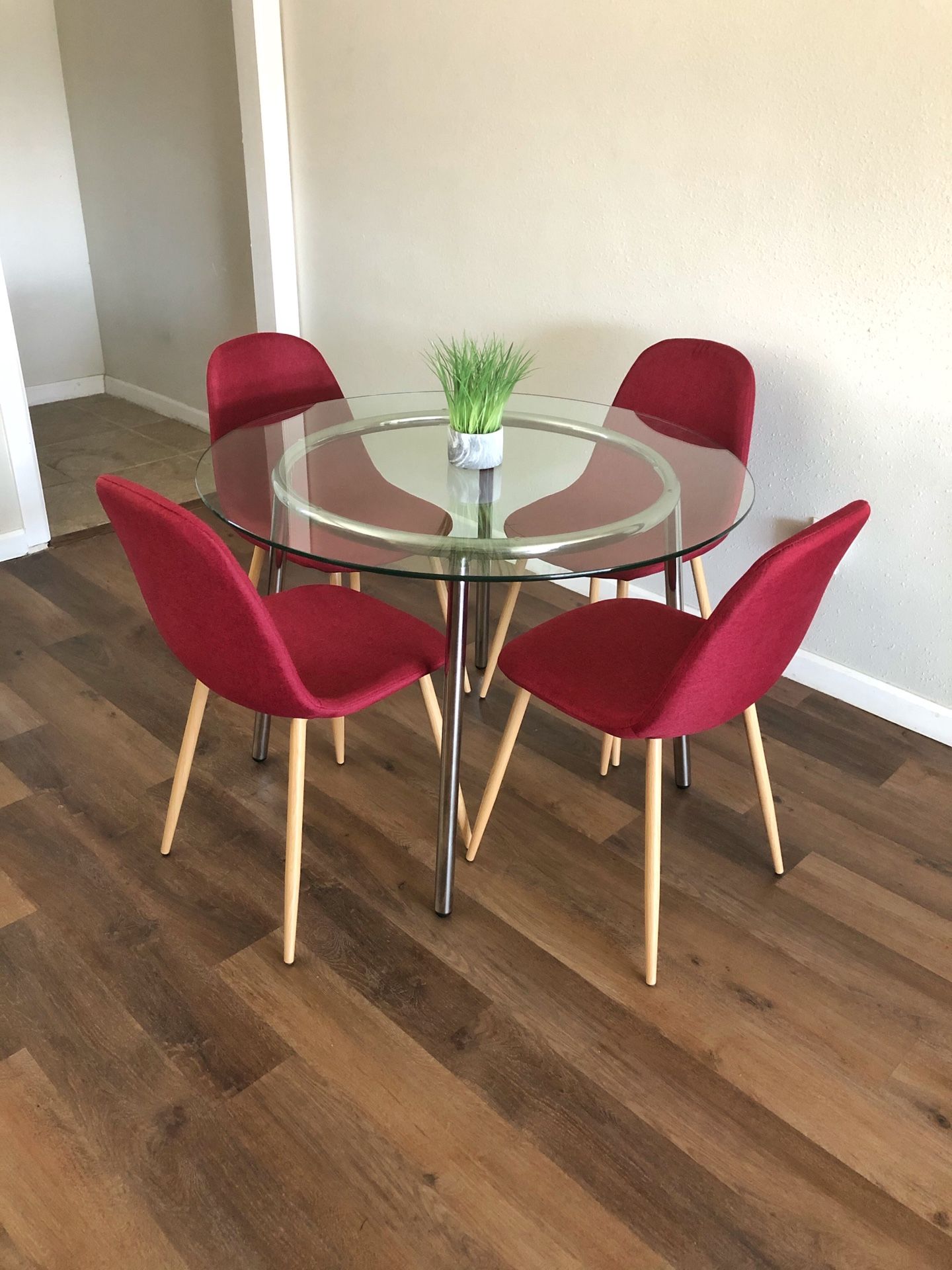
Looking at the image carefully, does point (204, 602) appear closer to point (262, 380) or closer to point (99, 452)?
point (262, 380)

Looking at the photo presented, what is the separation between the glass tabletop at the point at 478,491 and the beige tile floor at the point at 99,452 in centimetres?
170

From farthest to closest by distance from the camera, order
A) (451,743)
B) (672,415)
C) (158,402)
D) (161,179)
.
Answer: (158,402)
(161,179)
(672,415)
(451,743)

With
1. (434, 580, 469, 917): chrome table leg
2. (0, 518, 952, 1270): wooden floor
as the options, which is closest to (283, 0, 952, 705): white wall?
(0, 518, 952, 1270): wooden floor

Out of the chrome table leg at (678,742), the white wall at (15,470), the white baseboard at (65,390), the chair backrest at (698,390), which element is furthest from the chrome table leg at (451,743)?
the white baseboard at (65,390)

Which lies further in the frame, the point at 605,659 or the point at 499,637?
the point at 499,637

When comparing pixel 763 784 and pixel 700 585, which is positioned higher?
pixel 700 585

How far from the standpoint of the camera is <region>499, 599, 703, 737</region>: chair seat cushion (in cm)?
172

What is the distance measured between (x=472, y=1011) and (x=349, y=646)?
67cm

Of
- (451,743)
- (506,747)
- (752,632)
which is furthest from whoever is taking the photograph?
(506,747)

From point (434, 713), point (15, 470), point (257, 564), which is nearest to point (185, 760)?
point (434, 713)

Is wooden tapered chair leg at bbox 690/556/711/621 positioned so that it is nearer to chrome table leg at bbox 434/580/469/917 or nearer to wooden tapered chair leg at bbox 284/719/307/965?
chrome table leg at bbox 434/580/469/917

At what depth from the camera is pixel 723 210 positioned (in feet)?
8.00

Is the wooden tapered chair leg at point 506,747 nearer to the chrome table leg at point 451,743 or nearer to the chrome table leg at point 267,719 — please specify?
the chrome table leg at point 451,743

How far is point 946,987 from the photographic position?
70.6 inches
